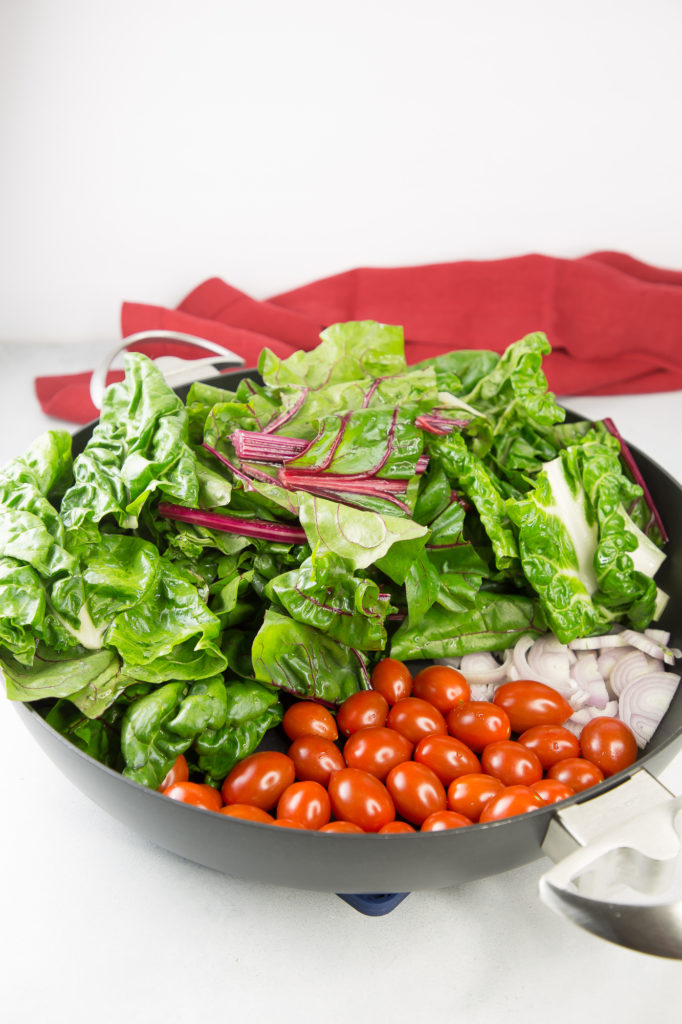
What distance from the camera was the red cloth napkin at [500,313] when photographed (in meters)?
2.10

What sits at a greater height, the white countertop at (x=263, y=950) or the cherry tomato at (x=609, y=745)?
the cherry tomato at (x=609, y=745)

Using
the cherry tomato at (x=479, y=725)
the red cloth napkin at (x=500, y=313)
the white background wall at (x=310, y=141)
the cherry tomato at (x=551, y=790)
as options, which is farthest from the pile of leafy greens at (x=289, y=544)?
the white background wall at (x=310, y=141)

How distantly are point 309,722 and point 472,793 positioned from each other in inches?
8.7

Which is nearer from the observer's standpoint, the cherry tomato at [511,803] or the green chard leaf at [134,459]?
the cherry tomato at [511,803]

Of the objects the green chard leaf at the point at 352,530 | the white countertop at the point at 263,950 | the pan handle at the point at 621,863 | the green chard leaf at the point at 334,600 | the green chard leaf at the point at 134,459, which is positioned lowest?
the white countertop at the point at 263,950

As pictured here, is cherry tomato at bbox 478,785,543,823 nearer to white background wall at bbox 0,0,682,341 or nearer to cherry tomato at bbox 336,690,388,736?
cherry tomato at bbox 336,690,388,736

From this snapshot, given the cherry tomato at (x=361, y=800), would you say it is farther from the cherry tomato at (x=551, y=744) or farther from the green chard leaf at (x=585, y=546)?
the green chard leaf at (x=585, y=546)

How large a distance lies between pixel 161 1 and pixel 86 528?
4.25 ft

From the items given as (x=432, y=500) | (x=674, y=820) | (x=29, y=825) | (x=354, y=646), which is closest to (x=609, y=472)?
(x=432, y=500)

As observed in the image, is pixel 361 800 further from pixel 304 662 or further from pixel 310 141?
pixel 310 141

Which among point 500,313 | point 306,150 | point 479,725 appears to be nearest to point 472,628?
point 479,725

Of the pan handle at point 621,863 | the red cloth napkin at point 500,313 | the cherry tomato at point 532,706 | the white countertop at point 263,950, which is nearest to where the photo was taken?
the pan handle at point 621,863

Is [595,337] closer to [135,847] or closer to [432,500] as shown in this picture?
[432,500]

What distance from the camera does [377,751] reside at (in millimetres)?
1096
